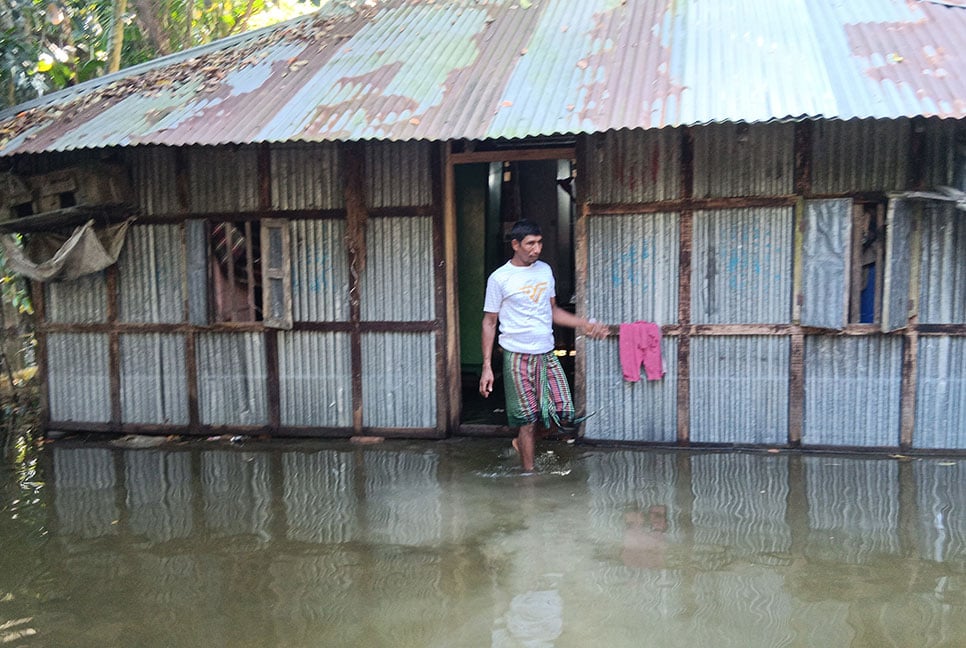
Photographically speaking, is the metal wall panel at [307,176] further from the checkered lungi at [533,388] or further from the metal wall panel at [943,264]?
the metal wall panel at [943,264]

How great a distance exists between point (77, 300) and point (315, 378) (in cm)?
262

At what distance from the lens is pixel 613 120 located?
5.41 m

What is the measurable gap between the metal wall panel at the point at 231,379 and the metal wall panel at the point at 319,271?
60 centimetres

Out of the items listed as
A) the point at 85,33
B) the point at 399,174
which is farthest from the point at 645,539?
the point at 85,33

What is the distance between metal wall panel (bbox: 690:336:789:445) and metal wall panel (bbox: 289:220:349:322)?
317 cm

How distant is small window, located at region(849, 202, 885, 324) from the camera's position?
19.8 feet

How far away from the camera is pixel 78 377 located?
770 cm

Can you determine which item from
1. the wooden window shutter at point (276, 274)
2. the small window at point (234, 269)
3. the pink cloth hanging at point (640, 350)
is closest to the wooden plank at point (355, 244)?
the wooden window shutter at point (276, 274)

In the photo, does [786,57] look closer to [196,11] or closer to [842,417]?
[842,417]

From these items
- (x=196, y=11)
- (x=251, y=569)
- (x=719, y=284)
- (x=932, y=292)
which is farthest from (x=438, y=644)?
(x=196, y=11)

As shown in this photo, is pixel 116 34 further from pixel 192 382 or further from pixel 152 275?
pixel 192 382

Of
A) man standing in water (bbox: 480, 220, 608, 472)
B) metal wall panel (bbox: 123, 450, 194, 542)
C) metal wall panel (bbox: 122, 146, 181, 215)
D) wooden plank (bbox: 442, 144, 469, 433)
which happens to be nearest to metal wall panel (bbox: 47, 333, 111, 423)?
metal wall panel (bbox: 123, 450, 194, 542)

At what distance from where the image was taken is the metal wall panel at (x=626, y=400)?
6.45 meters

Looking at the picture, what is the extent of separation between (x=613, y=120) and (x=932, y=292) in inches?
112
